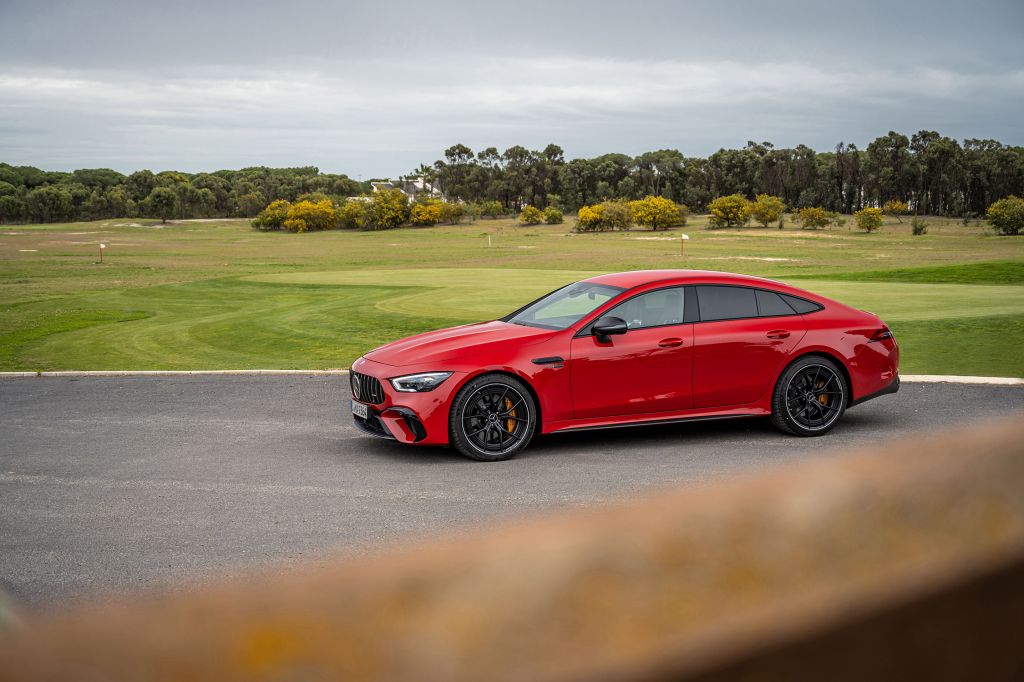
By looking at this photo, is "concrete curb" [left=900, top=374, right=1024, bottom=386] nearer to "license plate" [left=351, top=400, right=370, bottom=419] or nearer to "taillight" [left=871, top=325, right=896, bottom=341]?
"taillight" [left=871, top=325, right=896, bottom=341]

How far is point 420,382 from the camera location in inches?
360

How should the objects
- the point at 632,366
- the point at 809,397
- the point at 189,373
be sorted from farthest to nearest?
the point at 189,373
the point at 809,397
the point at 632,366

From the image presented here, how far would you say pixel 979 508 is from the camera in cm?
61

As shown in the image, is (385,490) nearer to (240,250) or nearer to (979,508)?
(979,508)

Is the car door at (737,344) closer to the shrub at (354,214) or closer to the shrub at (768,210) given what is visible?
the shrub at (768,210)

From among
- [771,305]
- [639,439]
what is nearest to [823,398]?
[771,305]

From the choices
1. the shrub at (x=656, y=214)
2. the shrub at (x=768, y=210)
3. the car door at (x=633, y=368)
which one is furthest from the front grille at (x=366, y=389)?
the shrub at (x=656, y=214)

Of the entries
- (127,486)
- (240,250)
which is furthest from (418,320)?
(240,250)

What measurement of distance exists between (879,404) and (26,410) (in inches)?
415

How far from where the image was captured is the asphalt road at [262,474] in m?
6.74

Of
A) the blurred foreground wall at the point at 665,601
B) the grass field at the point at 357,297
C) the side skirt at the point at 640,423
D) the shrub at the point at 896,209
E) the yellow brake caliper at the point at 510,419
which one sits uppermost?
the shrub at the point at 896,209

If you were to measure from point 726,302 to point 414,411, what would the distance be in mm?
3322

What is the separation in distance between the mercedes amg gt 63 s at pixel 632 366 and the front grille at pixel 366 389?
0.07 ft

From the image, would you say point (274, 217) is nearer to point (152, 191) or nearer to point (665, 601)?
point (152, 191)
